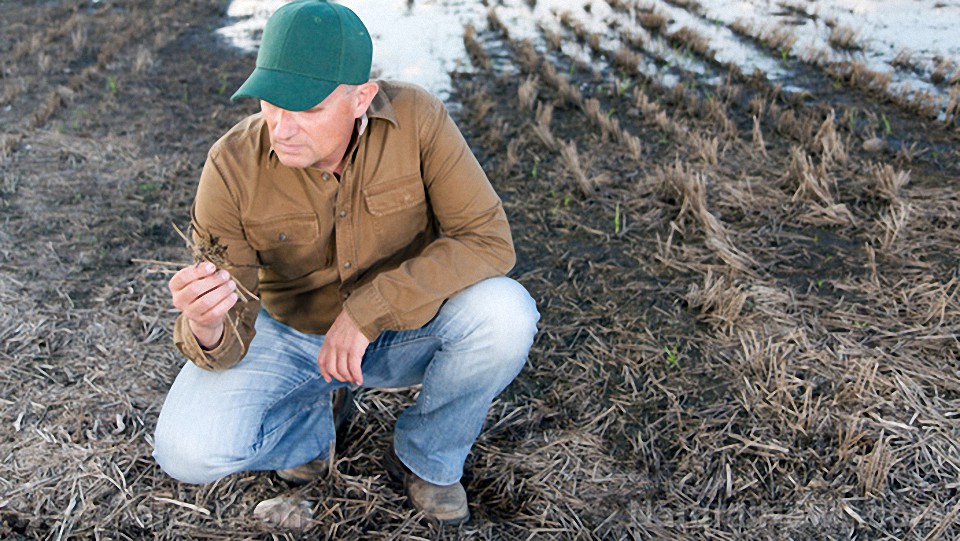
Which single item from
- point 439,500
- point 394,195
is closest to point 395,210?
point 394,195

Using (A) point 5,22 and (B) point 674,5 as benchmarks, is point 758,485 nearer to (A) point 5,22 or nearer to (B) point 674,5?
(B) point 674,5

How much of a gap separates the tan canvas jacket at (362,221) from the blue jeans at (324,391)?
77 millimetres

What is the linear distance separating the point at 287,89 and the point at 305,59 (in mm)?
91

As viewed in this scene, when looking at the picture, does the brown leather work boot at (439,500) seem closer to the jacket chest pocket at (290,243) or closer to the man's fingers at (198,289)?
the jacket chest pocket at (290,243)

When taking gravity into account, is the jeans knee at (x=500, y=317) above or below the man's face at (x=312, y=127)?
below

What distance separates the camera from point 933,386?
9.44 feet

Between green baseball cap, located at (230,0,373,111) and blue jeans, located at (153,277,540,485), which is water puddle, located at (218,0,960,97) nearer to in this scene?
blue jeans, located at (153,277,540,485)

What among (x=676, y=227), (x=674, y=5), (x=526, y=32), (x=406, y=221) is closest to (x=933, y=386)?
(x=676, y=227)

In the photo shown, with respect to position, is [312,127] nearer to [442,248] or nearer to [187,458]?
[442,248]

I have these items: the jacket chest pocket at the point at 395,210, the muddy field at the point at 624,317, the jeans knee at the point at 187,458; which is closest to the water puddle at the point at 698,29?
the muddy field at the point at 624,317

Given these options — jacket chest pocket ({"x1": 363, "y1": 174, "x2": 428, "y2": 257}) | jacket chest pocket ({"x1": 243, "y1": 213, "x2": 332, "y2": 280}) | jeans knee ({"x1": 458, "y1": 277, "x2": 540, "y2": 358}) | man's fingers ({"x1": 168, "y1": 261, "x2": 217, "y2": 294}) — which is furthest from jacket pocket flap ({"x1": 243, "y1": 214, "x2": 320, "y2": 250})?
jeans knee ({"x1": 458, "y1": 277, "x2": 540, "y2": 358})

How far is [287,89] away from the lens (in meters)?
2.05

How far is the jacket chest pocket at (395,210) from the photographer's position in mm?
2361

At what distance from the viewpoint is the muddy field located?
2.56 meters
